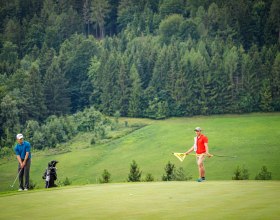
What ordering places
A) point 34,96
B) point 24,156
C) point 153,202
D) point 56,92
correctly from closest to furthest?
point 153,202 < point 24,156 < point 34,96 < point 56,92

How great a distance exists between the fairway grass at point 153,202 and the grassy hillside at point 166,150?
85.9m

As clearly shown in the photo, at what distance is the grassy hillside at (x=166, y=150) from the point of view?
120 m

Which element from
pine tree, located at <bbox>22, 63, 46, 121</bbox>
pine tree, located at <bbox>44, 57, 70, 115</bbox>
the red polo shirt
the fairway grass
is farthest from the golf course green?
pine tree, located at <bbox>44, 57, 70, 115</bbox>

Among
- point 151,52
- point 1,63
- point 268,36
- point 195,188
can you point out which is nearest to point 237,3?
point 268,36

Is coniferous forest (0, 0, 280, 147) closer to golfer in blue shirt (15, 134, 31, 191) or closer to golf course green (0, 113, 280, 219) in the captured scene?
golf course green (0, 113, 280, 219)

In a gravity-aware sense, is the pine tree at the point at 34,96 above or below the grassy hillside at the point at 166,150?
above

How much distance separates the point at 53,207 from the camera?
74.8 feet

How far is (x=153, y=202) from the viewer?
2305 cm

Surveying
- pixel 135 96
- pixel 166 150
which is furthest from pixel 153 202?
pixel 135 96

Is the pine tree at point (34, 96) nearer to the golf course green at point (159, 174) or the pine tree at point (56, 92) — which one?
the pine tree at point (56, 92)

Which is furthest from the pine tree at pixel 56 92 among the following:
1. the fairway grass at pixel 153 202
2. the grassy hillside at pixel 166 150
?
the fairway grass at pixel 153 202

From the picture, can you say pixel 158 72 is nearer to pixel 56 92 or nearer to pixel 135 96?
pixel 135 96

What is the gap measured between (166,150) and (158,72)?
110 feet

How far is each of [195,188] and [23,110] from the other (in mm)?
135817
